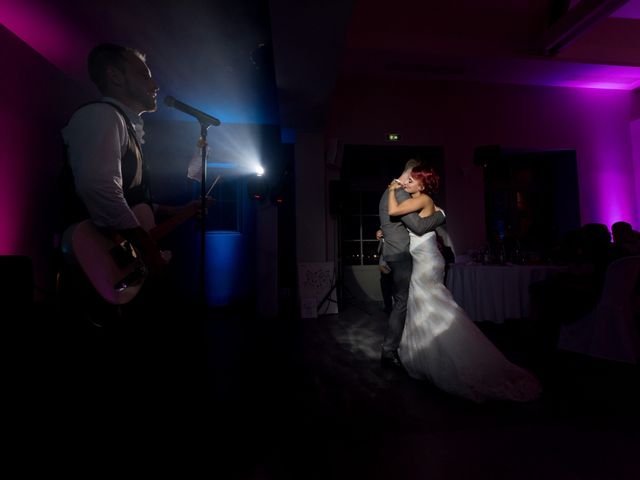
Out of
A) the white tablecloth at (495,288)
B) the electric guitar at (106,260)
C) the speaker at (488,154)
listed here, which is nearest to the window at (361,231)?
the speaker at (488,154)

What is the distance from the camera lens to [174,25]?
3213mm

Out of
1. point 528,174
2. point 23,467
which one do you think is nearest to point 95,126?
point 23,467

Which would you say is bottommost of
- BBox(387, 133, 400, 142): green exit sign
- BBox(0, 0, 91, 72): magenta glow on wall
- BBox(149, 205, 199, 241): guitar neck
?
BBox(149, 205, 199, 241): guitar neck

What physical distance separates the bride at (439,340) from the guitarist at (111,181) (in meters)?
1.71

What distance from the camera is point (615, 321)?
2605 mm

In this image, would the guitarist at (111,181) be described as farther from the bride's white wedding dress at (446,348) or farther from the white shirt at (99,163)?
the bride's white wedding dress at (446,348)

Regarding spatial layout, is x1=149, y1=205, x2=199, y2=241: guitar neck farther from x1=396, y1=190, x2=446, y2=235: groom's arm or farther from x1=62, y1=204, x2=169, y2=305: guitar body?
x1=396, y1=190, x2=446, y2=235: groom's arm

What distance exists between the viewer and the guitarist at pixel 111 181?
0.97 m

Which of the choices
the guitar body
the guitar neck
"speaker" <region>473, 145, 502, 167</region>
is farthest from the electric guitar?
"speaker" <region>473, 145, 502, 167</region>

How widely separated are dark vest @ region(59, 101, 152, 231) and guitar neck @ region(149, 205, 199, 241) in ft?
0.40

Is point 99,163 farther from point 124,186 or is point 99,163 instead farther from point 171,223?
point 171,223

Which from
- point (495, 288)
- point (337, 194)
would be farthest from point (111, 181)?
point (337, 194)

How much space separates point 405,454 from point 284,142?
16.9 ft

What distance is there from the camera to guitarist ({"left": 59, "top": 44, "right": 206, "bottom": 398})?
974 millimetres
